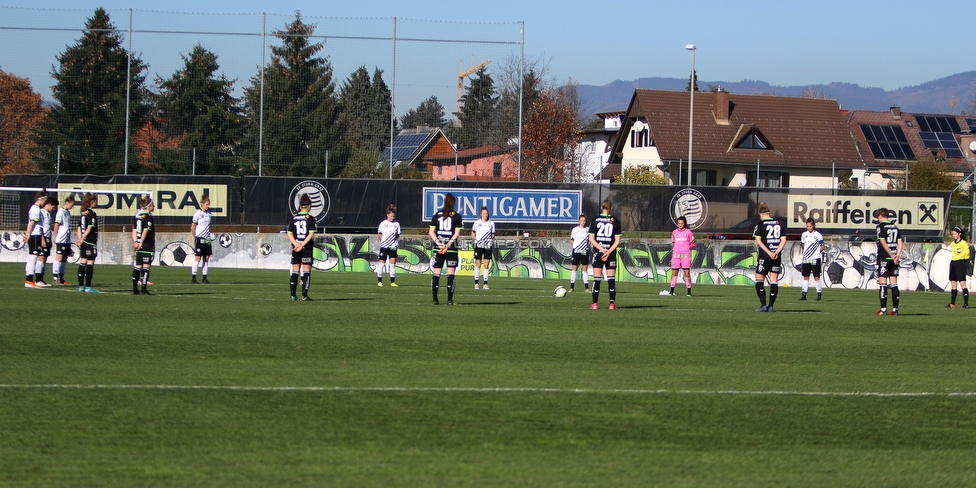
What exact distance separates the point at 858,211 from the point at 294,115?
19779 mm

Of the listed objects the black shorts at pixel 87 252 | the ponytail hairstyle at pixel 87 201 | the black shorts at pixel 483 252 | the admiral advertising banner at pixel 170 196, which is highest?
the admiral advertising banner at pixel 170 196

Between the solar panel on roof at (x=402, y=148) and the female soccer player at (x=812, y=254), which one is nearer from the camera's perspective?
the female soccer player at (x=812, y=254)

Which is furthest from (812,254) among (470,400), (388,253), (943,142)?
(943,142)

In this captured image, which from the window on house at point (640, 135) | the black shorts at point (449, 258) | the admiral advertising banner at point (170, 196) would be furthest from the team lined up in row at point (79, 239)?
the window on house at point (640, 135)

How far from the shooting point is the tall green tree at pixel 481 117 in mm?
32250

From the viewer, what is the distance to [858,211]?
32.2 m

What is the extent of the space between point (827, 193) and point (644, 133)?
3001cm

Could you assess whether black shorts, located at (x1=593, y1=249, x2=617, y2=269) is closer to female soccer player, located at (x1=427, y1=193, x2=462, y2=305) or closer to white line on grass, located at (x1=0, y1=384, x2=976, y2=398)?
female soccer player, located at (x1=427, y1=193, x2=462, y2=305)

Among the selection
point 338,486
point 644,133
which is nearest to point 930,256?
point 338,486

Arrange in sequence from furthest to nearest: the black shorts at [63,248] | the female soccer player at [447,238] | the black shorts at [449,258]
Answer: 1. the black shorts at [63,248]
2. the black shorts at [449,258]
3. the female soccer player at [447,238]

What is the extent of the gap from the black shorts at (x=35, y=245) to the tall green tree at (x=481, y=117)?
49.7 feet

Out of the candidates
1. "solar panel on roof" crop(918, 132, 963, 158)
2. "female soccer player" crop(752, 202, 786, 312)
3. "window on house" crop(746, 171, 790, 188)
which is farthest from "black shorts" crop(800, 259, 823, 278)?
"solar panel on roof" crop(918, 132, 963, 158)

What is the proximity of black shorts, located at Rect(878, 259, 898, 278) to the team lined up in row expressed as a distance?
1406 centimetres

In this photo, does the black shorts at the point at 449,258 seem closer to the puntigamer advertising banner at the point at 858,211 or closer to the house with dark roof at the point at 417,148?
the house with dark roof at the point at 417,148
